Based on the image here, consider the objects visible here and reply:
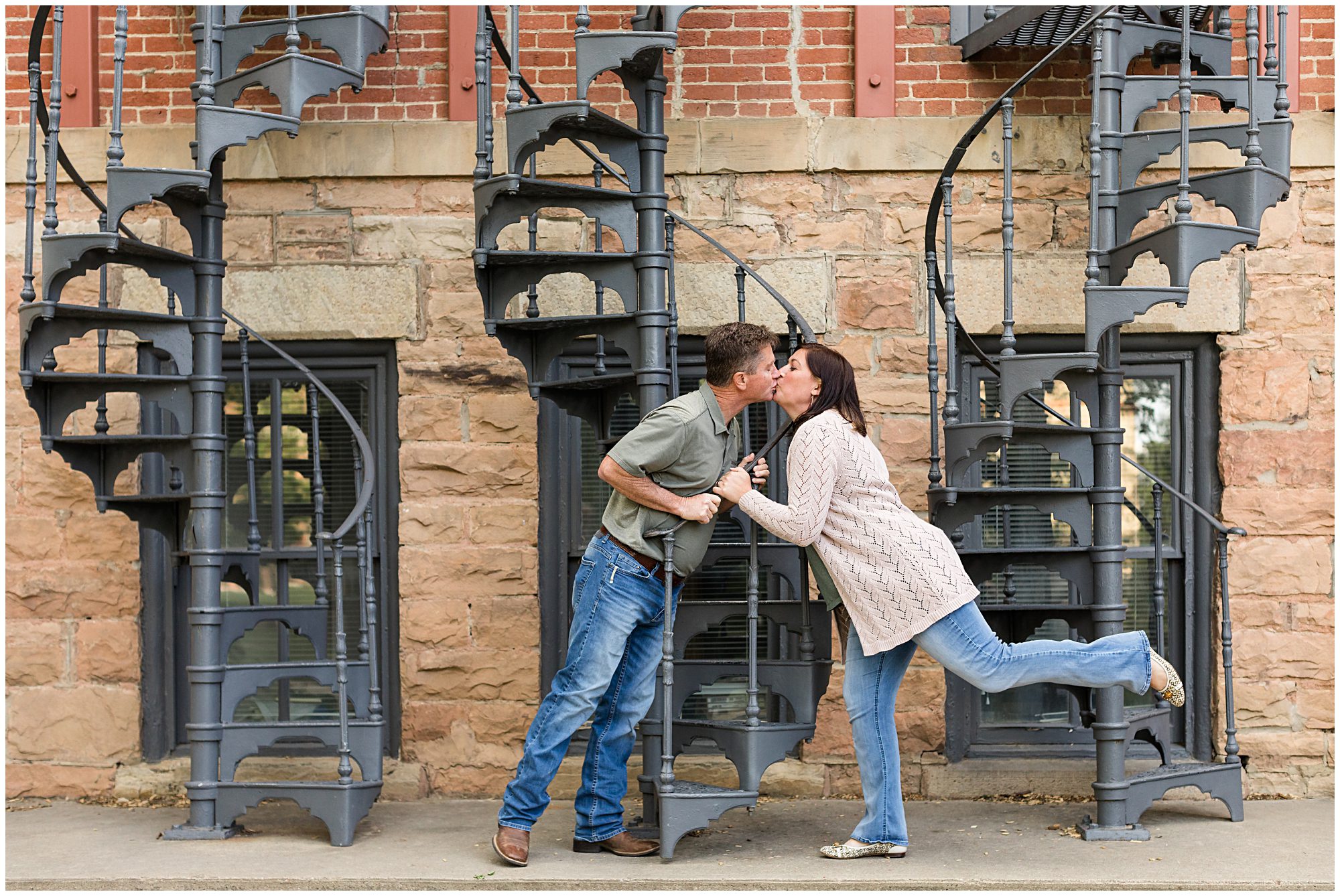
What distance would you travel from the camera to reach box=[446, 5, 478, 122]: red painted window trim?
5926mm

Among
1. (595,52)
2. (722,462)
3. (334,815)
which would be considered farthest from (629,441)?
(334,815)

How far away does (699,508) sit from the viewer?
463 cm

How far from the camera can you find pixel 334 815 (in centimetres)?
498

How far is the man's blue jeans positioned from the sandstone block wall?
1106mm

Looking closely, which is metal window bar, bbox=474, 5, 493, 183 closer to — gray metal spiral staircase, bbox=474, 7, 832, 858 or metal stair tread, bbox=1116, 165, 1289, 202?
gray metal spiral staircase, bbox=474, 7, 832, 858

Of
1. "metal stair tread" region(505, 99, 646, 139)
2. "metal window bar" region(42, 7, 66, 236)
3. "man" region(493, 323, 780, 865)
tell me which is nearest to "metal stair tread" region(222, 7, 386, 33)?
"metal window bar" region(42, 7, 66, 236)

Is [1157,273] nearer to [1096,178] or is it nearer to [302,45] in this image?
[1096,178]

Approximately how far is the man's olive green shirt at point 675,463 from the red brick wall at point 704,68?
73.8 inches

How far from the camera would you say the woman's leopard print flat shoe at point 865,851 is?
4660mm

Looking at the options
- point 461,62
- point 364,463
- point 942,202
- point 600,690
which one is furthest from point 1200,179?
point 364,463

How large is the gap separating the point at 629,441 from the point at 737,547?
3.17ft

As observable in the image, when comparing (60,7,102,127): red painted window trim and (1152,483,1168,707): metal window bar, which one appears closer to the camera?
(1152,483,1168,707): metal window bar

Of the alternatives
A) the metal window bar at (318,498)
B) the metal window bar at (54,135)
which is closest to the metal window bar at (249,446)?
the metal window bar at (318,498)

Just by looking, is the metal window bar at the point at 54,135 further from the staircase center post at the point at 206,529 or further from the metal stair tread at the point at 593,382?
the metal stair tread at the point at 593,382
